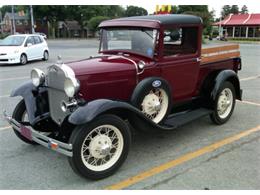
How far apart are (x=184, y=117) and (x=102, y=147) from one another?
5.46ft

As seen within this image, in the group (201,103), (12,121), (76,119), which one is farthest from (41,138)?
(201,103)

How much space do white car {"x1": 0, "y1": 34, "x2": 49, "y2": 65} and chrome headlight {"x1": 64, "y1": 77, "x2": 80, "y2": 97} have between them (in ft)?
39.6

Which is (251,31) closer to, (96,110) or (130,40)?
(130,40)

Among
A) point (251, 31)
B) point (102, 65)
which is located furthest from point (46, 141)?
point (251, 31)

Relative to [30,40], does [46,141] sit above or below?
below

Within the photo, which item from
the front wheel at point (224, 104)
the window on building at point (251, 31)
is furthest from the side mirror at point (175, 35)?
→ the window on building at point (251, 31)

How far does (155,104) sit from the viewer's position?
438 cm

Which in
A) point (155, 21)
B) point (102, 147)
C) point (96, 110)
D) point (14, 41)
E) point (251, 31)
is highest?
point (251, 31)

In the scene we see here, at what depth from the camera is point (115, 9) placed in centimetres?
8144

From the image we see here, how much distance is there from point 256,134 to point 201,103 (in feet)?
3.35

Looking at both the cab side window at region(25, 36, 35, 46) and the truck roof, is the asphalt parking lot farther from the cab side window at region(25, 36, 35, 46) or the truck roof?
the cab side window at region(25, 36, 35, 46)

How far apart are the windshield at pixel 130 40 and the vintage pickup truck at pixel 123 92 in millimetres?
15

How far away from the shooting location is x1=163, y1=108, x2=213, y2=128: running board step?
4527mm

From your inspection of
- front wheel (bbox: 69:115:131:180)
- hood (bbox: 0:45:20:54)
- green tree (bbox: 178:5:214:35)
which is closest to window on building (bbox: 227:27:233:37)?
green tree (bbox: 178:5:214:35)
